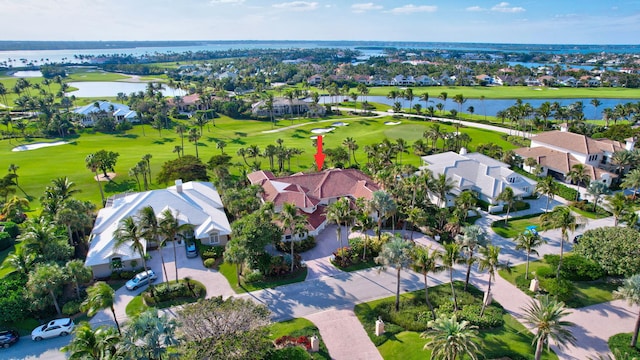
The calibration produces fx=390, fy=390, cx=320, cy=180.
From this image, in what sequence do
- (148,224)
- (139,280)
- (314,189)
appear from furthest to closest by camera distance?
(314,189)
(139,280)
(148,224)

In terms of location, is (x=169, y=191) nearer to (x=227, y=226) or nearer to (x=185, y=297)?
(x=227, y=226)

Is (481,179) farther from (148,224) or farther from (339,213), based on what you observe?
(148,224)

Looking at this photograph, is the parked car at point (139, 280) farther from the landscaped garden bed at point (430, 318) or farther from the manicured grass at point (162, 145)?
the manicured grass at point (162, 145)

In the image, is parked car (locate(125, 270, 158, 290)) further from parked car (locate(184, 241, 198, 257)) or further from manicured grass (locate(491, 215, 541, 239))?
manicured grass (locate(491, 215, 541, 239))

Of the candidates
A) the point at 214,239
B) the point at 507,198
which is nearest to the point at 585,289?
the point at 507,198

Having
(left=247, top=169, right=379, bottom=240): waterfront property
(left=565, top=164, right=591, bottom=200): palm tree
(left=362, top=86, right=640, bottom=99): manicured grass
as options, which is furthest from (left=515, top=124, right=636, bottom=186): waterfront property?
(left=362, top=86, right=640, bottom=99): manicured grass

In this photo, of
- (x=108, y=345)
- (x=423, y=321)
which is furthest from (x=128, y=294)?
(x=423, y=321)

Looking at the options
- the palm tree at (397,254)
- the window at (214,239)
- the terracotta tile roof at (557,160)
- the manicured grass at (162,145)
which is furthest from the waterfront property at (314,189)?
the terracotta tile roof at (557,160)

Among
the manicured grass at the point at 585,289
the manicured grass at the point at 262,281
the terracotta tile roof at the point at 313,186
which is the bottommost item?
the manicured grass at the point at 262,281
